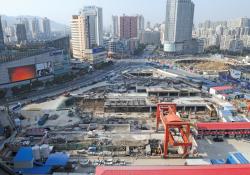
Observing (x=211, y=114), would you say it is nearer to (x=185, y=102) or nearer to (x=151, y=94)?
(x=185, y=102)

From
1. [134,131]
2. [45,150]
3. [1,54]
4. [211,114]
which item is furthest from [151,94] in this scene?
[1,54]

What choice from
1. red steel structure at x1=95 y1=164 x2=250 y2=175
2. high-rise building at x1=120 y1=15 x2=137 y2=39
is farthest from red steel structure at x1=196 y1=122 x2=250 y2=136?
high-rise building at x1=120 y1=15 x2=137 y2=39

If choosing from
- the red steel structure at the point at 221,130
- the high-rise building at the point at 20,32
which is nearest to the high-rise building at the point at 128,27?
the high-rise building at the point at 20,32

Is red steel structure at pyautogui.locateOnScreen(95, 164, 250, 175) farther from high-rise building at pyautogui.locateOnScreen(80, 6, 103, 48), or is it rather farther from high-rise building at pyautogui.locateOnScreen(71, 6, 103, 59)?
high-rise building at pyautogui.locateOnScreen(80, 6, 103, 48)

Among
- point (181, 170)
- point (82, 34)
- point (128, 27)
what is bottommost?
point (181, 170)

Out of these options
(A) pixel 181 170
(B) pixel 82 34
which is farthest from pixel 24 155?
(B) pixel 82 34

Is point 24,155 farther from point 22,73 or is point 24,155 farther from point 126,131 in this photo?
point 22,73
